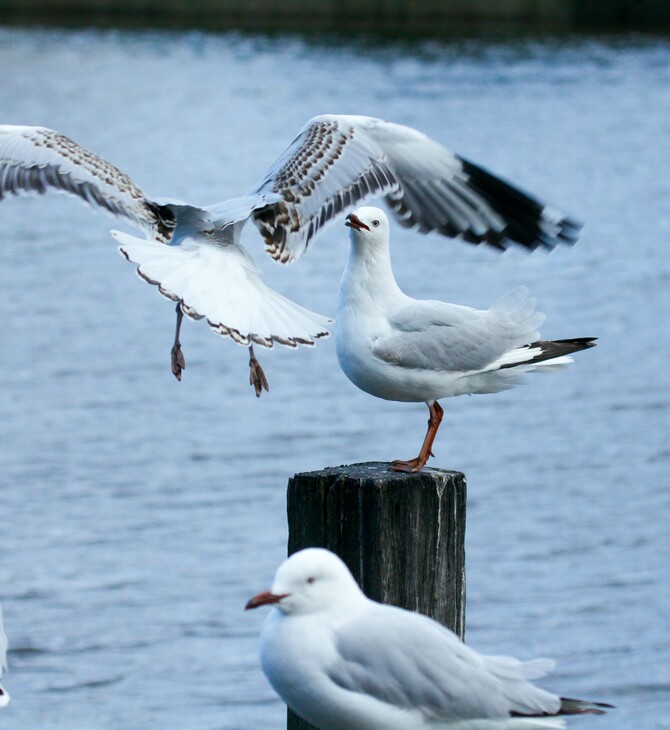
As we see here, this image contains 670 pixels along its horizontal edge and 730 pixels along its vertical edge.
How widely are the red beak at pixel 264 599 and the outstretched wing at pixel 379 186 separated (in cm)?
243

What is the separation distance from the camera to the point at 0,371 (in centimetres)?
1188

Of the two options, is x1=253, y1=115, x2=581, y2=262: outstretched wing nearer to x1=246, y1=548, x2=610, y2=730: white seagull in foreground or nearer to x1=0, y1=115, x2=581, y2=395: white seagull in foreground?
x1=0, y1=115, x2=581, y2=395: white seagull in foreground

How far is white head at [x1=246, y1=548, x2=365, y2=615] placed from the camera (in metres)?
3.12

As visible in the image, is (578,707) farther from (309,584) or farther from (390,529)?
(390,529)

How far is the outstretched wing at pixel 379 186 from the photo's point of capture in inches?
211

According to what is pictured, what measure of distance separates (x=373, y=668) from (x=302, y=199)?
264cm

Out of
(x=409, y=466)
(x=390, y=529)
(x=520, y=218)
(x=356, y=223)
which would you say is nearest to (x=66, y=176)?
(x=520, y=218)

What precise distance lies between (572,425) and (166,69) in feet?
93.1

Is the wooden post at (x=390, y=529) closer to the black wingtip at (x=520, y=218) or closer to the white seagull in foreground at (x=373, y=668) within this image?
the white seagull in foreground at (x=373, y=668)

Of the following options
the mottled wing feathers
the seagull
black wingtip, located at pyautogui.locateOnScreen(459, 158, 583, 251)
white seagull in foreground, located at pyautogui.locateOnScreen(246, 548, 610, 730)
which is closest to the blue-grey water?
the mottled wing feathers

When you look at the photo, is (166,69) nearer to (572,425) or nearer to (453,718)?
(572,425)

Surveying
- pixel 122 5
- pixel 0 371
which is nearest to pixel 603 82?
pixel 122 5

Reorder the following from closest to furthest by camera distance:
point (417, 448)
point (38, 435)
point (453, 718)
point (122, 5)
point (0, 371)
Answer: point (453, 718) → point (417, 448) → point (38, 435) → point (0, 371) → point (122, 5)

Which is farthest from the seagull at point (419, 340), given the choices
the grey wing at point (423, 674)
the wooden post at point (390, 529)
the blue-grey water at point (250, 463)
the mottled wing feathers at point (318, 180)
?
the blue-grey water at point (250, 463)
